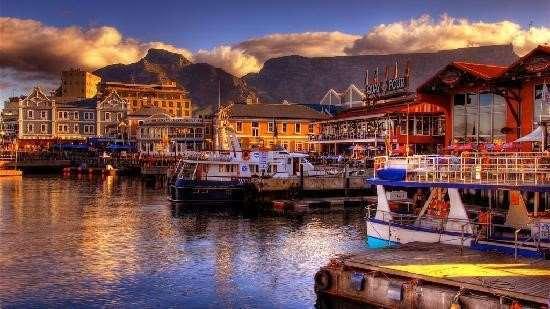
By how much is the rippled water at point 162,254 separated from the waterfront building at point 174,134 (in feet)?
231

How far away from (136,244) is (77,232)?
7674mm

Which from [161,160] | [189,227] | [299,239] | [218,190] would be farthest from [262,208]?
[161,160]

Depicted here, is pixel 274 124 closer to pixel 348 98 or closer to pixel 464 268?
pixel 348 98

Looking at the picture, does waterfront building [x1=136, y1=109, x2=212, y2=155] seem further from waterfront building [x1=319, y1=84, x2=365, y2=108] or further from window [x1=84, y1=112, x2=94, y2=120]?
waterfront building [x1=319, y1=84, x2=365, y2=108]

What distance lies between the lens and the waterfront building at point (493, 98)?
1684 inches

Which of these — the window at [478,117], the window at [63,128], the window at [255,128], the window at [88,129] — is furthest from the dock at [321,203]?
the window at [88,129]

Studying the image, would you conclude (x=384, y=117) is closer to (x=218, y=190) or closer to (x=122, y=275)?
(x=218, y=190)

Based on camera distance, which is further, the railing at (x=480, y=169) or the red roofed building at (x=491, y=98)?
the red roofed building at (x=491, y=98)

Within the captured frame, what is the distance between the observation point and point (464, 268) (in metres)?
23.7

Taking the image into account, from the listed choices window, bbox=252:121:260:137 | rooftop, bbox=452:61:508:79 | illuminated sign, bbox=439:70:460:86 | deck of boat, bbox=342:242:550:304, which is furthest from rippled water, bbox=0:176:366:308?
window, bbox=252:121:260:137

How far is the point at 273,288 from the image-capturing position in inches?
1202

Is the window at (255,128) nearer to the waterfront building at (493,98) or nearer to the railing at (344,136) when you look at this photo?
the railing at (344,136)

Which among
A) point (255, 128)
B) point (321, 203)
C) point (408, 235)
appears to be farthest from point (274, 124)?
point (408, 235)

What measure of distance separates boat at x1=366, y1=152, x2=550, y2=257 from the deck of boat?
1319 millimetres
